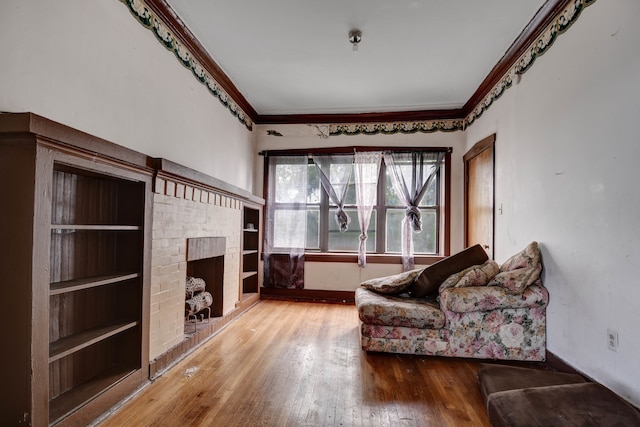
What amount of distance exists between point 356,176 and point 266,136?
62.1 inches

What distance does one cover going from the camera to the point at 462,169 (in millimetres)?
4980

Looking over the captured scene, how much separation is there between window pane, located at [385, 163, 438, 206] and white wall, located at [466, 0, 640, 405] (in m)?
1.86

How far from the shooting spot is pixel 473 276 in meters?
2.98

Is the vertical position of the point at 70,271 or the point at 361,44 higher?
the point at 361,44

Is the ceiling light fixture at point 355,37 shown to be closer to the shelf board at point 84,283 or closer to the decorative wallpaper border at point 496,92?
the decorative wallpaper border at point 496,92

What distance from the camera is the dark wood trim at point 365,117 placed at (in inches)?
196

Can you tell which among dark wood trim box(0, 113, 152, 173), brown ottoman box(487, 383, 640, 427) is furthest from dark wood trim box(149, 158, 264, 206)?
brown ottoman box(487, 383, 640, 427)

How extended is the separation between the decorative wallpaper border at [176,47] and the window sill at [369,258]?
2364 millimetres

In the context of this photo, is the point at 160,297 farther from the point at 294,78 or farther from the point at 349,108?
the point at 349,108

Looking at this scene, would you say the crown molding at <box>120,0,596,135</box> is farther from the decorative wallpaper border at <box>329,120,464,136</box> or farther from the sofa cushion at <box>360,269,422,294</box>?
the sofa cushion at <box>360,269,422,294</box>

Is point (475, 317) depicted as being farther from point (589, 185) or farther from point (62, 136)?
point (62, 136)

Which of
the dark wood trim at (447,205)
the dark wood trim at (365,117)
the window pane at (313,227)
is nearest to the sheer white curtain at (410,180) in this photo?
the dark wood trim at (447,205)

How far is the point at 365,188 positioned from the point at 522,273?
2674 millimetres

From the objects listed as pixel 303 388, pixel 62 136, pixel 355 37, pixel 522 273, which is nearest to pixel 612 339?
pixel 522 273
